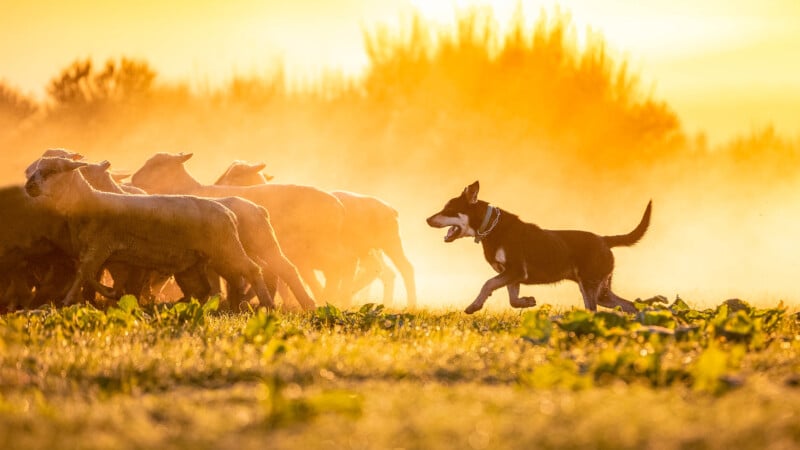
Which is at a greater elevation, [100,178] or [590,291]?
[100,178]

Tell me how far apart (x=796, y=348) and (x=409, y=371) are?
309cm

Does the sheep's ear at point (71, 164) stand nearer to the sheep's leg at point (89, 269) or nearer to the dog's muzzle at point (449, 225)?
the sheep's leg at point (89, 269)

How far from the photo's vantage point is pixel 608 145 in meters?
35.1

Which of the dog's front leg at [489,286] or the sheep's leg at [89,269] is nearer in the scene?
the sheep's leg at [89,269]

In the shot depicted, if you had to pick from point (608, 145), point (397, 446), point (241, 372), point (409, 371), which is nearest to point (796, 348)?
point (409, 371)

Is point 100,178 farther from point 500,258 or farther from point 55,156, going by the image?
point 500,258

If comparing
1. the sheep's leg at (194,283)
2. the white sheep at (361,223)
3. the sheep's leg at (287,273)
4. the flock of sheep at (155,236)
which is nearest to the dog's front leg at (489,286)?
the sheep's leg at (287,273)

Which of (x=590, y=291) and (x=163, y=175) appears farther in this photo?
(x=163, y=175)

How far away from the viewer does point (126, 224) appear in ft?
39.3

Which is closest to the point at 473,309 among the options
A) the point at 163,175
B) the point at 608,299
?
the point at 608,299

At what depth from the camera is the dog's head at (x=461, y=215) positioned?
13086 mm

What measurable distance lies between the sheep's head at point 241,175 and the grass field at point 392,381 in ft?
18.2

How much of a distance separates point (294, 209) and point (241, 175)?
2108mm

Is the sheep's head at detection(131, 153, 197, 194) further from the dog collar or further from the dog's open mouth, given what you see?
the dog collar
